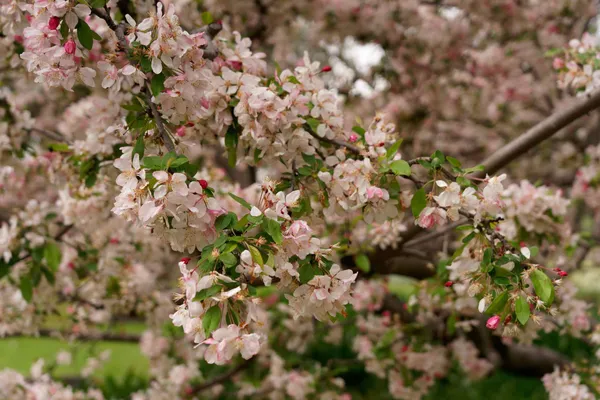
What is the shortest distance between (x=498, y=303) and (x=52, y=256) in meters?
1.95

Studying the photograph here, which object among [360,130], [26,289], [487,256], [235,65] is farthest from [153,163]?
[26,289]

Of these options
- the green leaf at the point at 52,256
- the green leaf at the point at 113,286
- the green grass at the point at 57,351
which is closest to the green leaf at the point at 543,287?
the green leaf at the point at 52,256

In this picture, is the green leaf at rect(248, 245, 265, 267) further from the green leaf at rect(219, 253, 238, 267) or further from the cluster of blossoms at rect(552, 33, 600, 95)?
the cluster of blossoms at rect(552, 33, 600, 95)

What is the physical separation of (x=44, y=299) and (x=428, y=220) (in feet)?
7.65

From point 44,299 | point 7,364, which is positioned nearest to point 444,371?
point 44,299

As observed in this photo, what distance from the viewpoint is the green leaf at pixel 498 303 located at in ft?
4.56

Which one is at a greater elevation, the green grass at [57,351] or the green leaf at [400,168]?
the green leaf at [400,168]

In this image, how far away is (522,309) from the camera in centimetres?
135

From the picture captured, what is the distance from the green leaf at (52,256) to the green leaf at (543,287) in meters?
1.98

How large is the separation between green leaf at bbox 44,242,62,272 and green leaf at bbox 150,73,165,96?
1299 mm

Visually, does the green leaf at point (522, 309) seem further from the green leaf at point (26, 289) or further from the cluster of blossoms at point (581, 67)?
the green leaf at point (26, 289)

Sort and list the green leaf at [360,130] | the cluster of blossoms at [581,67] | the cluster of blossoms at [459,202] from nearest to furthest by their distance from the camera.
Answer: the cluster of blossoms at [459,202], the green leaf at [360,130], the cluster of blossoms at [581,67]

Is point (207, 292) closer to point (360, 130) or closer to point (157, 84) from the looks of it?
point (157, 84)

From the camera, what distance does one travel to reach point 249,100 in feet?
5.33
